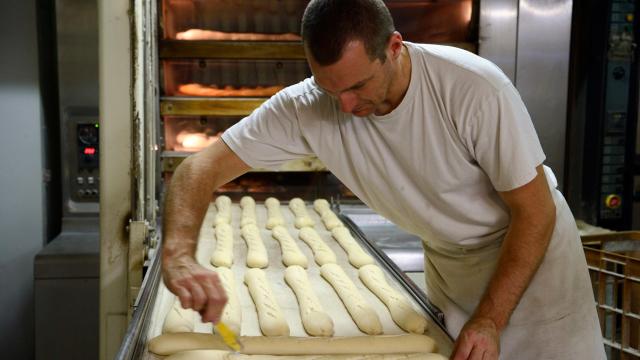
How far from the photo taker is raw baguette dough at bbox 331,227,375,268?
2.37 meters

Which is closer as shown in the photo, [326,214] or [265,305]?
[265,305]

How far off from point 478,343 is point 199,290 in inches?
24.4

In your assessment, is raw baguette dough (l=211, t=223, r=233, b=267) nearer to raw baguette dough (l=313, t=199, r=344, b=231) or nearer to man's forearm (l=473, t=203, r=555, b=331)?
raw baguette dough (l=313, t=199, r=344, b=231)

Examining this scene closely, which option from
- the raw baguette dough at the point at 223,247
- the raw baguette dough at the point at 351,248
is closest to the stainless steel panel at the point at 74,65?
the raw baguette dough at the point at 223,247

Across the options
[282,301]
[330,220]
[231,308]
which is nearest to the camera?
[231,308]

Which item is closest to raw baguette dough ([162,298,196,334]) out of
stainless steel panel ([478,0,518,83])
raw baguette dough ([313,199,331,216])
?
raw baguette dough ([313,199,331,216])

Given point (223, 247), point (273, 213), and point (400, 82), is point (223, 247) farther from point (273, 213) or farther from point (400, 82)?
point (400, 82)

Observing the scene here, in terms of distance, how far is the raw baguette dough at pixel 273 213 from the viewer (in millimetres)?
3015

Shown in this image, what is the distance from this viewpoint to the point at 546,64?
346cm

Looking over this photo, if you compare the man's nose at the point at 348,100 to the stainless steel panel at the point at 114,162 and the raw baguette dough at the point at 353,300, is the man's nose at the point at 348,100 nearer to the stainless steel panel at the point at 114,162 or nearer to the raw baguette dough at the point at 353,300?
the raw baguette dough at the point at 353,300

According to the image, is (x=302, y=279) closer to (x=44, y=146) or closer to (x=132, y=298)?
(x=132, y=298)

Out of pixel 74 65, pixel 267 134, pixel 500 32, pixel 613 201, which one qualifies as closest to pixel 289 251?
pixel 267 134

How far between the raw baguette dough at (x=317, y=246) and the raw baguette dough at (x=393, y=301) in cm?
18

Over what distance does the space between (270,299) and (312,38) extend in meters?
0.89
